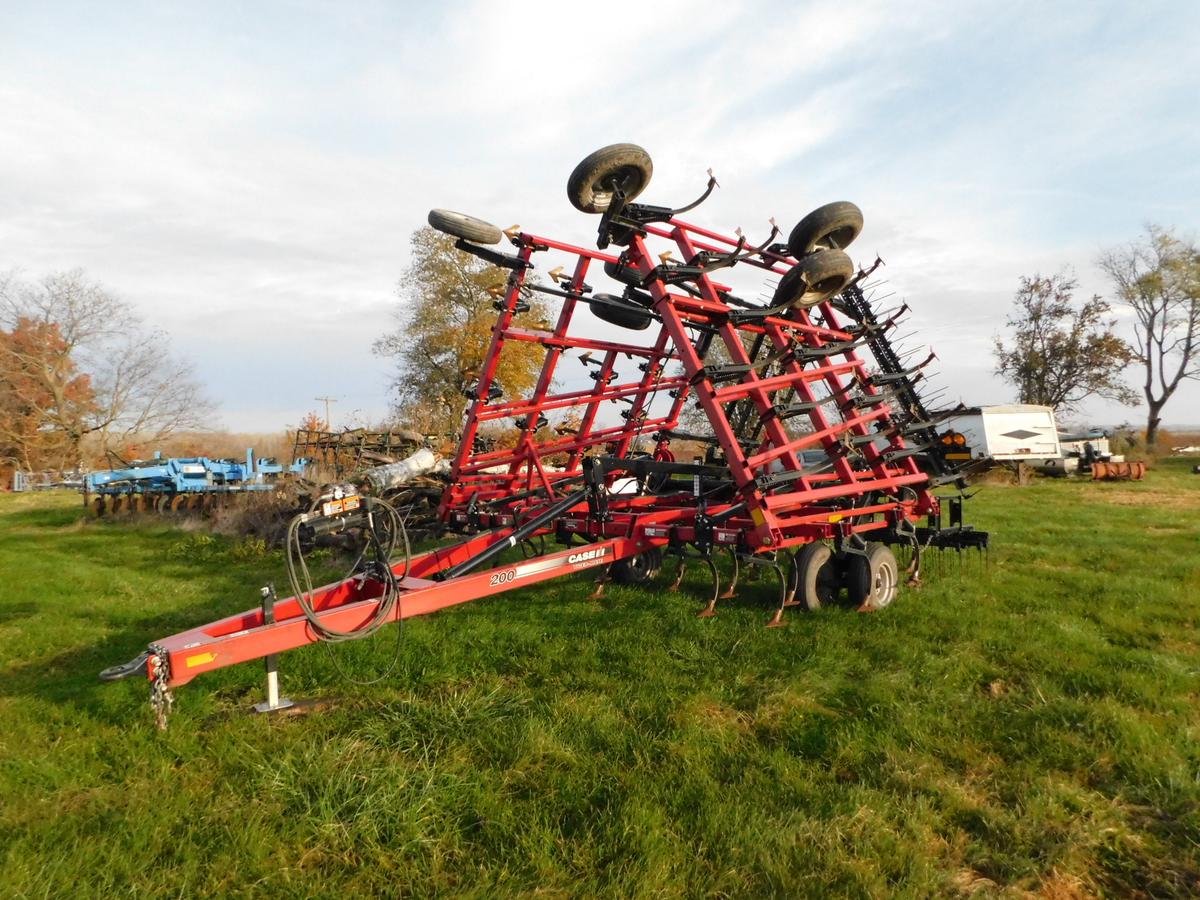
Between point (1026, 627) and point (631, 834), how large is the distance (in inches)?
166

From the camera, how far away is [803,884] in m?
2.40

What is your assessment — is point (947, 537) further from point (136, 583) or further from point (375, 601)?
point (136, 583)

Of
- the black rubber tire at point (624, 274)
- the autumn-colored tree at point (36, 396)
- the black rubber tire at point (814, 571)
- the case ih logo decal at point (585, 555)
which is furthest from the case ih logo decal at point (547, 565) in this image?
the autumn-colored tree at point (36, 396)

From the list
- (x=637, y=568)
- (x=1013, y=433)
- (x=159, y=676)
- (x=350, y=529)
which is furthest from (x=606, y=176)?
(x=1013, y=433)

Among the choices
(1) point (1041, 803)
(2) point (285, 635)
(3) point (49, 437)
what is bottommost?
(1) point (1041, 803)

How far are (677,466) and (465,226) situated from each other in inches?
124

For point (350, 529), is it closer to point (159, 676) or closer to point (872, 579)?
point (159, 676)

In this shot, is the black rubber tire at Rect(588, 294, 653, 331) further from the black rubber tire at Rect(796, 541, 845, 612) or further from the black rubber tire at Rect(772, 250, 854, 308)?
the black rubber tire at Rect(796, 541, 845, 612)

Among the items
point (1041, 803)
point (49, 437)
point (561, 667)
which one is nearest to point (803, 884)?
point (1041, 803)

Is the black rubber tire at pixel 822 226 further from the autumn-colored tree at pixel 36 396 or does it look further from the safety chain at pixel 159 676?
the autumn-colored tree at pixel 36 396

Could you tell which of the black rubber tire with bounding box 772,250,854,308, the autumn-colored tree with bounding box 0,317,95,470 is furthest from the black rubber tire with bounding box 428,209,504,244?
the autumn-colored tree with bounding box 0,317,95,470

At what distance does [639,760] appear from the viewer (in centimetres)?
328

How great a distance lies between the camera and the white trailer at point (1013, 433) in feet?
68.5

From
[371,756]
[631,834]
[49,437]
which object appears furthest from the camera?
[49,437]
